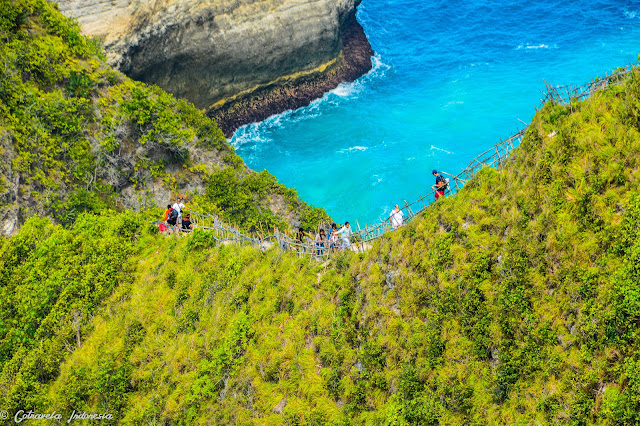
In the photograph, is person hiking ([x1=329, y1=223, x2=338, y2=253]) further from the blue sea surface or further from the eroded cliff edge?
the eroded cliff edge

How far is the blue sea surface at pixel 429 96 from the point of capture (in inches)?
1724

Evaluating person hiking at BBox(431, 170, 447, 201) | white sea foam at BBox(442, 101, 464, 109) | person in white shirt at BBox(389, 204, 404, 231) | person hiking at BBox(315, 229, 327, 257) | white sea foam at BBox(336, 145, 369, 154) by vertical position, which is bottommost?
white sea foam at BBox(336, 145, 369, 154)

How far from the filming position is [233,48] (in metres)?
48.8

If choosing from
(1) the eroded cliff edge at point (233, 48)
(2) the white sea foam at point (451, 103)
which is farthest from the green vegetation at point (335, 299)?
(2) the white sea foam at point (451, 103)

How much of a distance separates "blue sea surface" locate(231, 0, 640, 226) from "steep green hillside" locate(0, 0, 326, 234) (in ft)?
34.3

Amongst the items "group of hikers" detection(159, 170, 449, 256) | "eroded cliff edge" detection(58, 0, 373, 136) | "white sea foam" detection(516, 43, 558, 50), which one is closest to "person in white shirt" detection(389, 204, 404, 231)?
"group of hikers" detection(159, 170, 449, 256)

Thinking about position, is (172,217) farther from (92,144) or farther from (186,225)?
(92,144)

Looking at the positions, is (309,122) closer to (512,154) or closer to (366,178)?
(366,178)

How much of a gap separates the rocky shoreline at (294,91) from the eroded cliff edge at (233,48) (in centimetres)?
10

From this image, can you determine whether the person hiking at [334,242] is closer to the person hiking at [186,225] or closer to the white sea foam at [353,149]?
the person hiking at [186,225]

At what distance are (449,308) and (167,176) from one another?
74.8 feet

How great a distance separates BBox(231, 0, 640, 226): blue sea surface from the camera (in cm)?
4378

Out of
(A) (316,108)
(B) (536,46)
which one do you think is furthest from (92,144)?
(B) (536,46)

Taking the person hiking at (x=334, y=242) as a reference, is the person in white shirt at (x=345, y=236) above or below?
above
